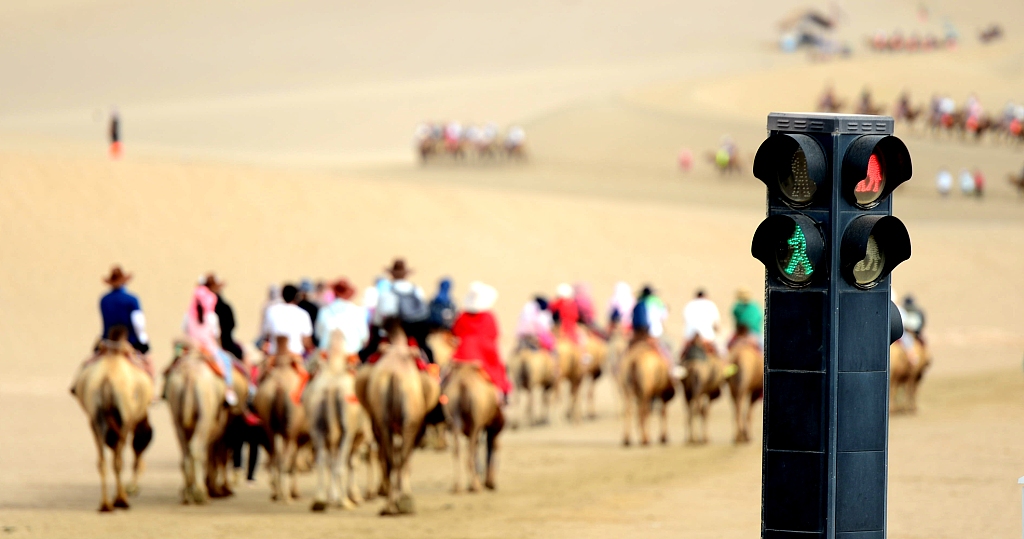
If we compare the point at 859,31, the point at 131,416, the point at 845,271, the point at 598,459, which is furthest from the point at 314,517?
the point at 859,31

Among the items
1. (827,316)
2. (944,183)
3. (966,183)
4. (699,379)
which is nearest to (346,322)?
(699,379)

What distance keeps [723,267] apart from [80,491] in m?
24.1

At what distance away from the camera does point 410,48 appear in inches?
3962

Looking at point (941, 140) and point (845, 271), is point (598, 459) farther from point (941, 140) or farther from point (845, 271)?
point (941, 140)

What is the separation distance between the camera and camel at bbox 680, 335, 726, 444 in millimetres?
19859

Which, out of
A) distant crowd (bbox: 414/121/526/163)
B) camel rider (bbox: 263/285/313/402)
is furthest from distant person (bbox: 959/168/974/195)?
camel rider (bbox: 263/285/313/402)

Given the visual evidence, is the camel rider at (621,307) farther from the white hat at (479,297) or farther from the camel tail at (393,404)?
the camel tail at (393,404)

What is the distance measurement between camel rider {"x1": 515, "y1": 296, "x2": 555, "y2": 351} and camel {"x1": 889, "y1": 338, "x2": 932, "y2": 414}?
4949 millimetres

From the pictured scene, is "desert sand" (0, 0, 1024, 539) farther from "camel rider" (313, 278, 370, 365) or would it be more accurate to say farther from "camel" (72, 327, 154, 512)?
"camel rider" (313, 278, 370, 365)

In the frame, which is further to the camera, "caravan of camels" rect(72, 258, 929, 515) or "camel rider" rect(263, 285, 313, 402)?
"camel rider" rect(263, 285, 313, 402)

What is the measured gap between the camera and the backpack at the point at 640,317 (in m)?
19.0

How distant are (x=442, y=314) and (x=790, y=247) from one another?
12.0m

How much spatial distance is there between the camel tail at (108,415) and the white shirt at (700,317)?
8.38 metres

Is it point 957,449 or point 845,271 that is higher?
point 845,271
